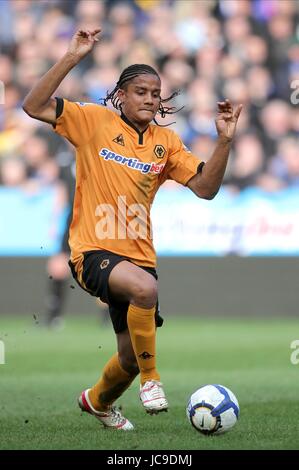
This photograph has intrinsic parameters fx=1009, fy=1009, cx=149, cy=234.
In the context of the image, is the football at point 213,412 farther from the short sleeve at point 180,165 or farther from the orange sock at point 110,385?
the short sleeve at point 180,165

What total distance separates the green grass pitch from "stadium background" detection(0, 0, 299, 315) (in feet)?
1.74

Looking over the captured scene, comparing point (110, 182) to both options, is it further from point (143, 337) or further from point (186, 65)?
point (186, 65)

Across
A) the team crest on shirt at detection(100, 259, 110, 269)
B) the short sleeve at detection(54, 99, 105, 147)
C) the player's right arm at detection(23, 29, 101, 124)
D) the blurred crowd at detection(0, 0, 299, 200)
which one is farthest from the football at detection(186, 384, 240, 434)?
the blurred crowd at detection(0, 0, 299, 200)

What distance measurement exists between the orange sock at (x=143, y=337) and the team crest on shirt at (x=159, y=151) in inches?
38.0

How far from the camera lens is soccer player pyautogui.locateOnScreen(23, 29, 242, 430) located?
5.82m

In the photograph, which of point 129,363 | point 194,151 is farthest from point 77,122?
point 194,151

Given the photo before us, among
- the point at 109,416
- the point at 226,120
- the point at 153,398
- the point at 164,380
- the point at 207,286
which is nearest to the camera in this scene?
the point at 153,398

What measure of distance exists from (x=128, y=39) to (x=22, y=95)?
6.32ft

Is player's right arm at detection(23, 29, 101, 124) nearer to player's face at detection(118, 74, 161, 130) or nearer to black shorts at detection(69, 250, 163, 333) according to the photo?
player's face at detection(118, 74, 161, 130)

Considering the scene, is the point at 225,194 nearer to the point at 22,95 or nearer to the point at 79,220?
the point at 22,95

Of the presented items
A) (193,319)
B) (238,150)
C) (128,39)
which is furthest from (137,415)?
(128,39)

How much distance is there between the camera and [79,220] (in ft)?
20.1

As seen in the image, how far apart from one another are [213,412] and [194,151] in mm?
9199

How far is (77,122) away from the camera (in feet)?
19.7
